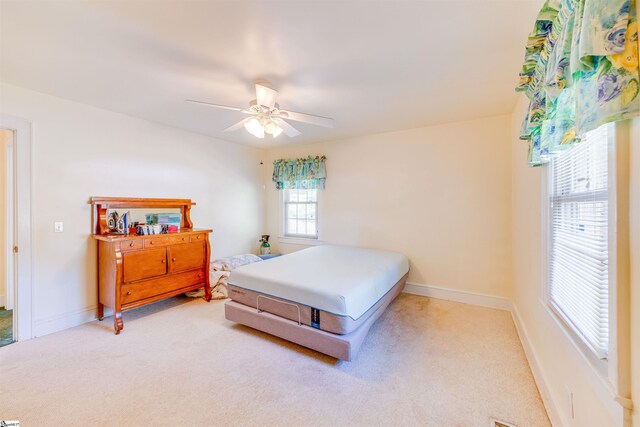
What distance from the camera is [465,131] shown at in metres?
3.45

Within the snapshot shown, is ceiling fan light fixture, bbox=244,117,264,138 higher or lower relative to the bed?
higher

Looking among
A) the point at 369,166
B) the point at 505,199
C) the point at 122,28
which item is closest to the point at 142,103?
the point at 122,28

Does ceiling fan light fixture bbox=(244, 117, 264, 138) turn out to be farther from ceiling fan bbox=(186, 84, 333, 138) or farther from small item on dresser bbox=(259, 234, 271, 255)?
small item on dresser bbox=(259, 234, 271, 255)

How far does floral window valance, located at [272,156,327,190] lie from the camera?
15.3 ft

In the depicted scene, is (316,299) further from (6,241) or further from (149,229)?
(6,241)

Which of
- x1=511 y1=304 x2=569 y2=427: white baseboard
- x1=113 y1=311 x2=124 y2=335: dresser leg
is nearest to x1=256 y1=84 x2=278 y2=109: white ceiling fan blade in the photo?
x1=113 y1=311 x2=124 y2=335: dresser leg

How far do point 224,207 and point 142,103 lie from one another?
2.08 metres

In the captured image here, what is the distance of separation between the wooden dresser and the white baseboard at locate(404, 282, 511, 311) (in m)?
3.08

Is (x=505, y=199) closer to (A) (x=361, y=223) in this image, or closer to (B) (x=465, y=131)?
(B) (x=465, y=131)

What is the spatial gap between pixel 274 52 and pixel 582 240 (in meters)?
2.25

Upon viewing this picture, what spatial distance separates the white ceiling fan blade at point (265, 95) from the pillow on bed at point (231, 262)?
9.22 ft

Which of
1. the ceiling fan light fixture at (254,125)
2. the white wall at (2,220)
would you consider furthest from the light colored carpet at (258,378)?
the ceiling fan light fixture at (254,125)

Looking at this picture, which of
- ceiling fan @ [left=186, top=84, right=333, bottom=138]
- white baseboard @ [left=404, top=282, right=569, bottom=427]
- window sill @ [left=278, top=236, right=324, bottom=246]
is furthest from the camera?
window sill @ [left=278, top=236, right=324, bottom=246]

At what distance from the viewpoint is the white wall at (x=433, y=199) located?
3.30 meters
